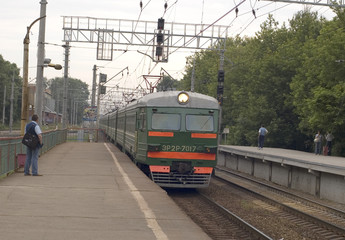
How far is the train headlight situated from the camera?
613 inches

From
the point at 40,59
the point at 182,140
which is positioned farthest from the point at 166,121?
the point at 40,59

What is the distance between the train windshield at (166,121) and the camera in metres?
15.3

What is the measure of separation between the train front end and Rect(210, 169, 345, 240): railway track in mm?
1127

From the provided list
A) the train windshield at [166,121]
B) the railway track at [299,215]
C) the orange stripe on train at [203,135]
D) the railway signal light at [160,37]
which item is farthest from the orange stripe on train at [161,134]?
the railway signal light at [160,37]

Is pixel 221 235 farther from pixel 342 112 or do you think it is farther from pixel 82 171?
pixel 342 112

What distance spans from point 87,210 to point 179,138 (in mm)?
6807

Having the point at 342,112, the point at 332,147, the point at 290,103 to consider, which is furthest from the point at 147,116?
the point at 290,103

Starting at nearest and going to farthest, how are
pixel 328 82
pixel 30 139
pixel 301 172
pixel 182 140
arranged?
pixel 30 139, pixel 182 140, pixel 301 172, pixel 328 82

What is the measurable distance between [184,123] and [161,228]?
8099mm

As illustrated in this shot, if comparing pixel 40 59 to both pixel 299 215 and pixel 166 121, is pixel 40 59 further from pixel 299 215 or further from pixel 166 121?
pixel 299 215

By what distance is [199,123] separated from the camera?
15.5m

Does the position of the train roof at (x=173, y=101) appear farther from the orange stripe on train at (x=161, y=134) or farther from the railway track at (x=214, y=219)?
the railway track at (x=214, y=219)

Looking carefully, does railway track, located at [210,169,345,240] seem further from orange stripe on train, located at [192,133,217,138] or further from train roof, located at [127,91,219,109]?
train roof, located at [127,91,219,109]

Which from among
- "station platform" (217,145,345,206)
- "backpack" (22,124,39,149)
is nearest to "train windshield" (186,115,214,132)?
"station platform" (217,145,345,206)
